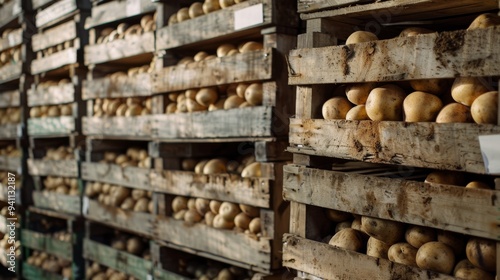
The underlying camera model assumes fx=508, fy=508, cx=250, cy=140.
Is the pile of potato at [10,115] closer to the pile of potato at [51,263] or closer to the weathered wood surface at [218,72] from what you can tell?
the pile of potato at [51,263]

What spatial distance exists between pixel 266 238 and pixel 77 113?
2.94 meters

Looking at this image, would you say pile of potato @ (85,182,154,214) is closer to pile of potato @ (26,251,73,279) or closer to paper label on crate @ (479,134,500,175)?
pile of potato @ (26,251,73,279)

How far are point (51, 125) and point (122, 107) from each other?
1.43 m

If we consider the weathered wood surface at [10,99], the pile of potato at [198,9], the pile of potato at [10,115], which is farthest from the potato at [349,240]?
the pile of potato at [10,115]

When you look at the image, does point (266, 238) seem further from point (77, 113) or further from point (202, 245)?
point (77, 113)

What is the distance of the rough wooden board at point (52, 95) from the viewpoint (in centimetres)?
521

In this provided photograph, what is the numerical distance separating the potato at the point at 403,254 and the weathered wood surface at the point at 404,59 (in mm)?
738

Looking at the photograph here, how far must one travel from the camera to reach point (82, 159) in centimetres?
518

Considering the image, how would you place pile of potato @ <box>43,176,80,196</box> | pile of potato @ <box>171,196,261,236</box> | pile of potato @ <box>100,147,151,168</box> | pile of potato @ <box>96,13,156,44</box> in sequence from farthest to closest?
pile of potato @ <box>43,176,80,196</box> → pile of potato @ <box>100,147,151,168</box> → pile of potato @ <box>96,13,156,44</box> → pile of potato @ <box>171,196,261,236</box>

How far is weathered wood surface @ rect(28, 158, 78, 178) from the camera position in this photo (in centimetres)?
524

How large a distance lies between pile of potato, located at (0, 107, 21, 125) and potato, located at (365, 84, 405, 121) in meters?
5.52

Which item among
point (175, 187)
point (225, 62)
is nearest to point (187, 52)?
point (225, 62)

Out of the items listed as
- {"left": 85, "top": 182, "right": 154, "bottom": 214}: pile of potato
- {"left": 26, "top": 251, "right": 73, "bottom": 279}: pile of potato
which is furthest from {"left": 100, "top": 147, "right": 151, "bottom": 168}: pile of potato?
{"left": 26, "top": 251, "right": 73, "bottom": 279}: pile of potato

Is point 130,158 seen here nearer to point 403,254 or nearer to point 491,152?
point 403,254
